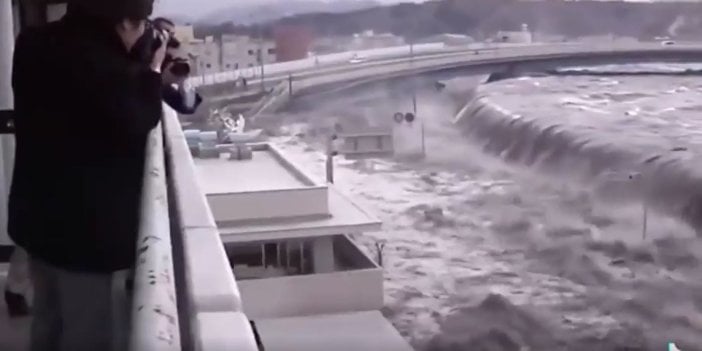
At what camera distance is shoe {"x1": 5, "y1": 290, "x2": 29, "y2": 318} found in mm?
1450

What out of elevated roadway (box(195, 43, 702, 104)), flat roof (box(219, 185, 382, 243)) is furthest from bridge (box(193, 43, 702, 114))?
flat roof (box(219, 185, 382, 243))

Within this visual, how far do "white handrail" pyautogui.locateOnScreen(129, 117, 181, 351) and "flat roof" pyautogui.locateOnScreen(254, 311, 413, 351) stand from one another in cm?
282

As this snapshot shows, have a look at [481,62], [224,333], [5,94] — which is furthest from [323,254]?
[224,333]

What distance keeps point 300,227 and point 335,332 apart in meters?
0.49

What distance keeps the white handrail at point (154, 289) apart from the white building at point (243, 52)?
145 inches

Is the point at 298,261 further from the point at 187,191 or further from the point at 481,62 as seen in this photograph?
the point at 187,191

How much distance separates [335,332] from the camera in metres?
3.36

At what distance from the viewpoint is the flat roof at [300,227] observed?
3.54 meters

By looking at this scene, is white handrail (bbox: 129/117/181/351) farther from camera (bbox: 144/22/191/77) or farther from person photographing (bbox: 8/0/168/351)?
camera (bbox: 144/22/191/77)

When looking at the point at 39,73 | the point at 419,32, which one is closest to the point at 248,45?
the point at 419,32

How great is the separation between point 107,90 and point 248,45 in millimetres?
3679

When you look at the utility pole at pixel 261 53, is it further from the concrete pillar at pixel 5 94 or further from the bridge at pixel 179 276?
the bridge at pixel 179 276

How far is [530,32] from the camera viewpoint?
470 cm

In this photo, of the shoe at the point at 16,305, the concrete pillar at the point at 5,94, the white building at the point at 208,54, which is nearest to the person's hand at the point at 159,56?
the shoe at the point at 16,305
